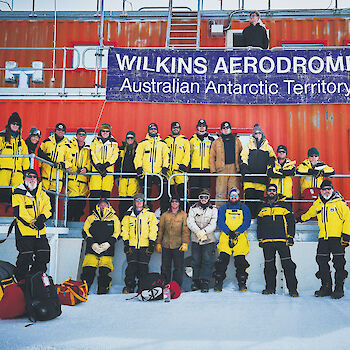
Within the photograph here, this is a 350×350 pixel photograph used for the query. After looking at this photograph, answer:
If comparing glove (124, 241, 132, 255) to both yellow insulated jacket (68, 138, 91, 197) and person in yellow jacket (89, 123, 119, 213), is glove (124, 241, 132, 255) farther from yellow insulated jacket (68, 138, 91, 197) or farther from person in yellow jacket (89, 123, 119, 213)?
yellow insulated jacket (68, 138, 91, 197)

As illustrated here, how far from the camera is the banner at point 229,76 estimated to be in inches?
379

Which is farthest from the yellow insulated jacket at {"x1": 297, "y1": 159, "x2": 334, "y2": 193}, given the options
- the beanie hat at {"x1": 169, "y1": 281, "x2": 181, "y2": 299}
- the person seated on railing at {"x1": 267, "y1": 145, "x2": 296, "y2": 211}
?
the beanie hat at {"x1": 169, "y1": 281, "x2": 181, "y2": 299}

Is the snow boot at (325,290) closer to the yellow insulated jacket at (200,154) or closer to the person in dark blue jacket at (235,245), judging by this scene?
the person in dark blue jacket at (235,245)

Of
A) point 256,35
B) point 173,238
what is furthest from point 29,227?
point 256,35

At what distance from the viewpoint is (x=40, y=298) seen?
582 centimetres

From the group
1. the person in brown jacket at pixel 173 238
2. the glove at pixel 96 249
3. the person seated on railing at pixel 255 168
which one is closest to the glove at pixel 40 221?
the glove at pixel 96 249

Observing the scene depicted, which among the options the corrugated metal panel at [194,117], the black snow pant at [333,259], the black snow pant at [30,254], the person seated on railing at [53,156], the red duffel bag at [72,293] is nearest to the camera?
the red duffel bag at [72,293]

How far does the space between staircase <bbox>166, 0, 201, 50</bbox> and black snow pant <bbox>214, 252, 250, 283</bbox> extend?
215 inches

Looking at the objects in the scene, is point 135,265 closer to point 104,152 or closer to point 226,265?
point 226,265

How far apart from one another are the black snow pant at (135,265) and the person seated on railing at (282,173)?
8.75 feet

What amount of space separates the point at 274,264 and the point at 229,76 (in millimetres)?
4026

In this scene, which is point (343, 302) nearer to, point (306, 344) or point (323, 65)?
point (306, 344)

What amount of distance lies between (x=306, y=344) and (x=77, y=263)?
4778 mm

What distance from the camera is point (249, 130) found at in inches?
437
